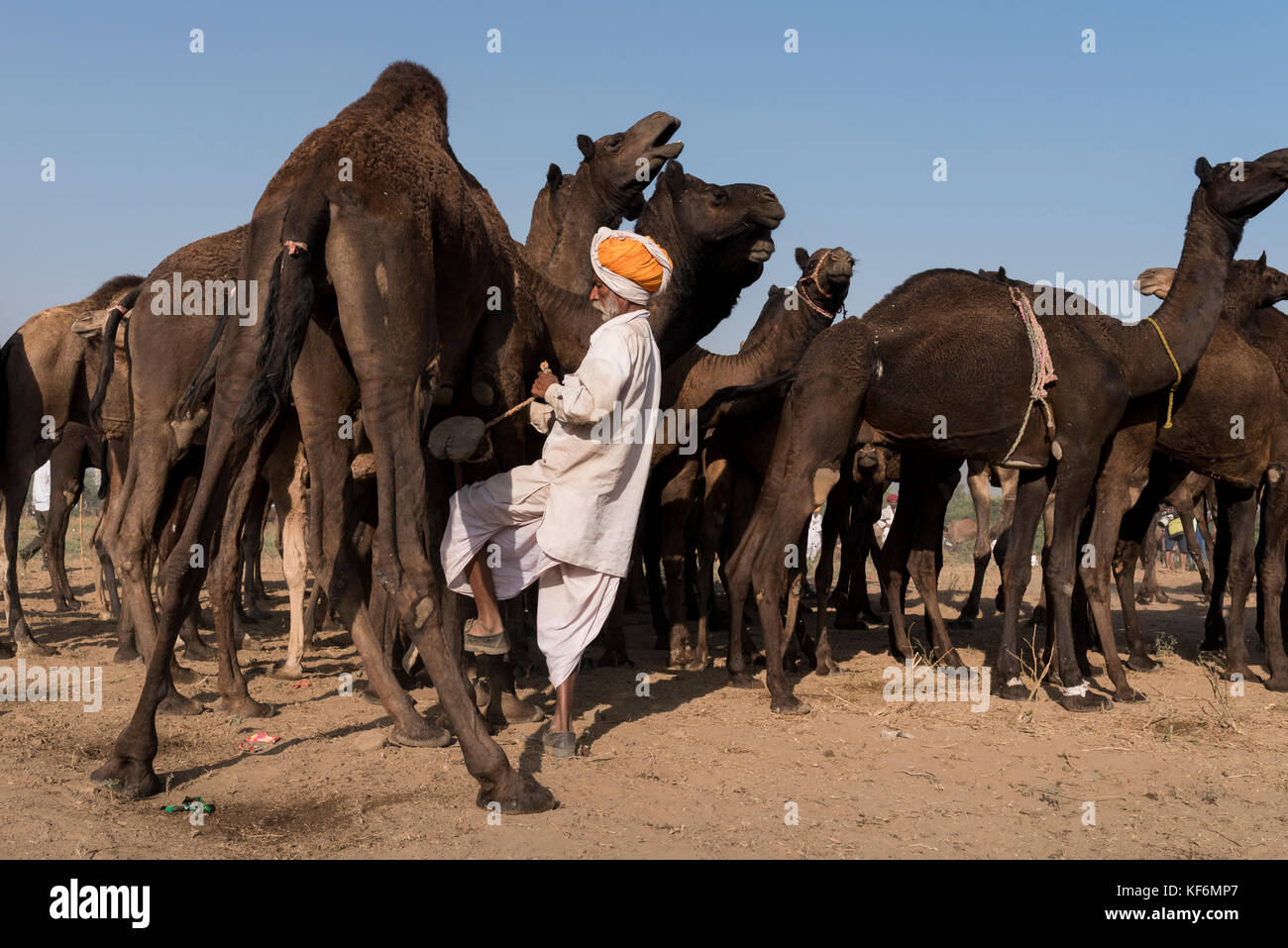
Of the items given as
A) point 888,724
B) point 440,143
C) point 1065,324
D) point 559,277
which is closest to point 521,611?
point 559,277

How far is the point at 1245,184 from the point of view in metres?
8.48

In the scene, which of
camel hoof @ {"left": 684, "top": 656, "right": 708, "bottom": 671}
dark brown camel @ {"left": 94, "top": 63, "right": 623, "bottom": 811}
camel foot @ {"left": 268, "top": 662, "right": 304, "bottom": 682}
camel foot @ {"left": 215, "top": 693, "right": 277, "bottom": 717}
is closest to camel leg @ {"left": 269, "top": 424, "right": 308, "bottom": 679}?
camel foot @ {"left": 268, "top": 662, "right": 304, "bottom": 682}

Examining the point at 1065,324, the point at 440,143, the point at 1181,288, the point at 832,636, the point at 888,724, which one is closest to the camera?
the point at 440,143

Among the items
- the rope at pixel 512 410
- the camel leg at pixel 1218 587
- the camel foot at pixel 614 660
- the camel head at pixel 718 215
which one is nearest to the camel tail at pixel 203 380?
the rope at pixel 512 410

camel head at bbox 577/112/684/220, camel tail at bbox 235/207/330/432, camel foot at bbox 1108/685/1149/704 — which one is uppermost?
camel head at bbox 577/112/684/220

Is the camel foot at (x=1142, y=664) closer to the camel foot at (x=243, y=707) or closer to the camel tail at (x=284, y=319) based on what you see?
the camel foot at (x=243, y=707)

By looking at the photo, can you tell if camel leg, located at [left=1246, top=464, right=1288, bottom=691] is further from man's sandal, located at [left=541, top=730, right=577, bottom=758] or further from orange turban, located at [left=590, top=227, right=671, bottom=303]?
orange turban, located at [left=590, top=227, right=671, bottom=303]

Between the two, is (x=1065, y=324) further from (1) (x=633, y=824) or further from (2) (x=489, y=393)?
(1) (x=633, y=824)

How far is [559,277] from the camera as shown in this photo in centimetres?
833

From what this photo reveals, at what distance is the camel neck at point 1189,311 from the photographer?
831 centimetres

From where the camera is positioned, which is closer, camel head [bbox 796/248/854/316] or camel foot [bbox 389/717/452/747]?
camel foot [bbox 389/717/452/747]

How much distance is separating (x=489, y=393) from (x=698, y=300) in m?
2.54

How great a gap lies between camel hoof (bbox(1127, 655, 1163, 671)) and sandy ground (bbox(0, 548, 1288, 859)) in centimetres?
104

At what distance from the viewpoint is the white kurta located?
5.66m
